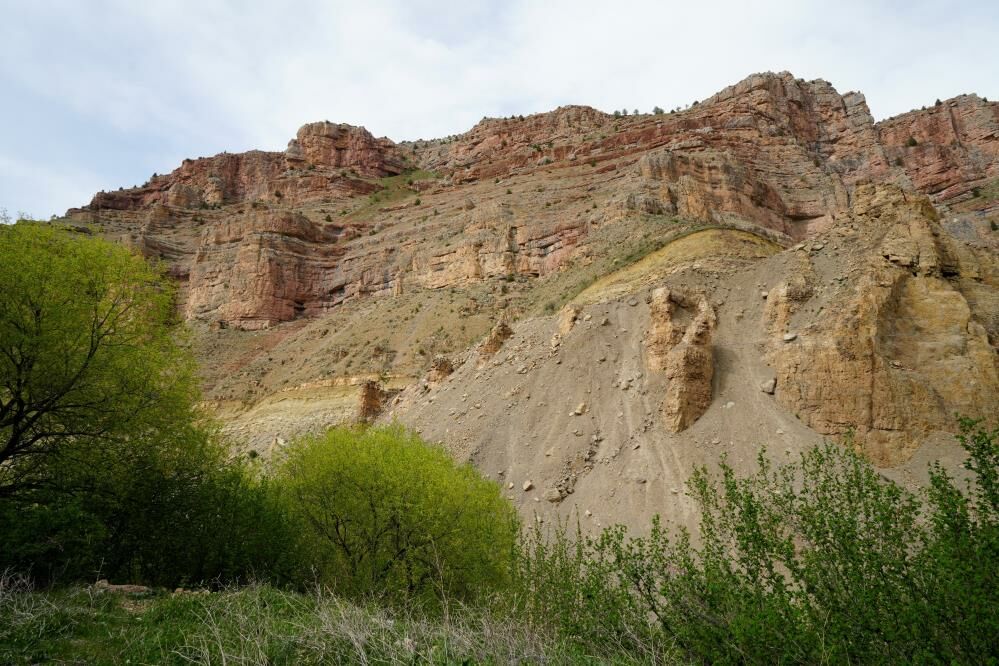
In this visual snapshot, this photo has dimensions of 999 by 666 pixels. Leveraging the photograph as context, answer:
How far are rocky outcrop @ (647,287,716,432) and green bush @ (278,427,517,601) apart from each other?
8332 mm

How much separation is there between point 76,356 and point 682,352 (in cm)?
1800

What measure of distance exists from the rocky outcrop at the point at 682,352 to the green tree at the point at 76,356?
1546 cm

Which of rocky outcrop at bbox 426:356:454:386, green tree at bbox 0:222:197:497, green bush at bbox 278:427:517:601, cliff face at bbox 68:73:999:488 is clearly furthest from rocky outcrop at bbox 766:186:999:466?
green tree at bbox 0:222:197:497

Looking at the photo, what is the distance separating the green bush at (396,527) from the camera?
12680 mm

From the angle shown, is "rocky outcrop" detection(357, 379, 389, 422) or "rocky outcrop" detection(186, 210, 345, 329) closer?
"rocky outcrop" detection(357, 379, 389, 422)

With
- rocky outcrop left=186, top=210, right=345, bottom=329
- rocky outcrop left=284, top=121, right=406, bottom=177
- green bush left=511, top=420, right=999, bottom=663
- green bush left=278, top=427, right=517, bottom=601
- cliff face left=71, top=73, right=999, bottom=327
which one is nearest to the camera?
green bush left=511, top=420, right=999, bottom=663

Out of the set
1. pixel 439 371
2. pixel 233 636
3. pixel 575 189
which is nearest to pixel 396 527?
pixel 233 636

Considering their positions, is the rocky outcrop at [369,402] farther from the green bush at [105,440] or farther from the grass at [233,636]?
the grass at [233,636]

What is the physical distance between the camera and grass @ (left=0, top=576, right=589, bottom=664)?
6.07 m

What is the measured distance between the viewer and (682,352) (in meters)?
20.8

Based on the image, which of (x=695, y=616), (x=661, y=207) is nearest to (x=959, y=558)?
(x=695, y=616)

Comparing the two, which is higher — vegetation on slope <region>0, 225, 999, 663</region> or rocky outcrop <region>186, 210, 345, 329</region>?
rocky outcrop <region>186, 210, 345, 329</region>

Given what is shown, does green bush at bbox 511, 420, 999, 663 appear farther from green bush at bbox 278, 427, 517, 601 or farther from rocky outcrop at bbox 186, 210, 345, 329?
rocky outcrop at bbox 186, 210, 345, 329

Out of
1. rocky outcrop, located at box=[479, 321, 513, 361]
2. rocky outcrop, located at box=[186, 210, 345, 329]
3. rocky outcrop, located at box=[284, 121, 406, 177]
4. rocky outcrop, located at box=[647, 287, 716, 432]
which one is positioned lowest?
rocky outcrop, located at box=[647, 287, 716, 432]
